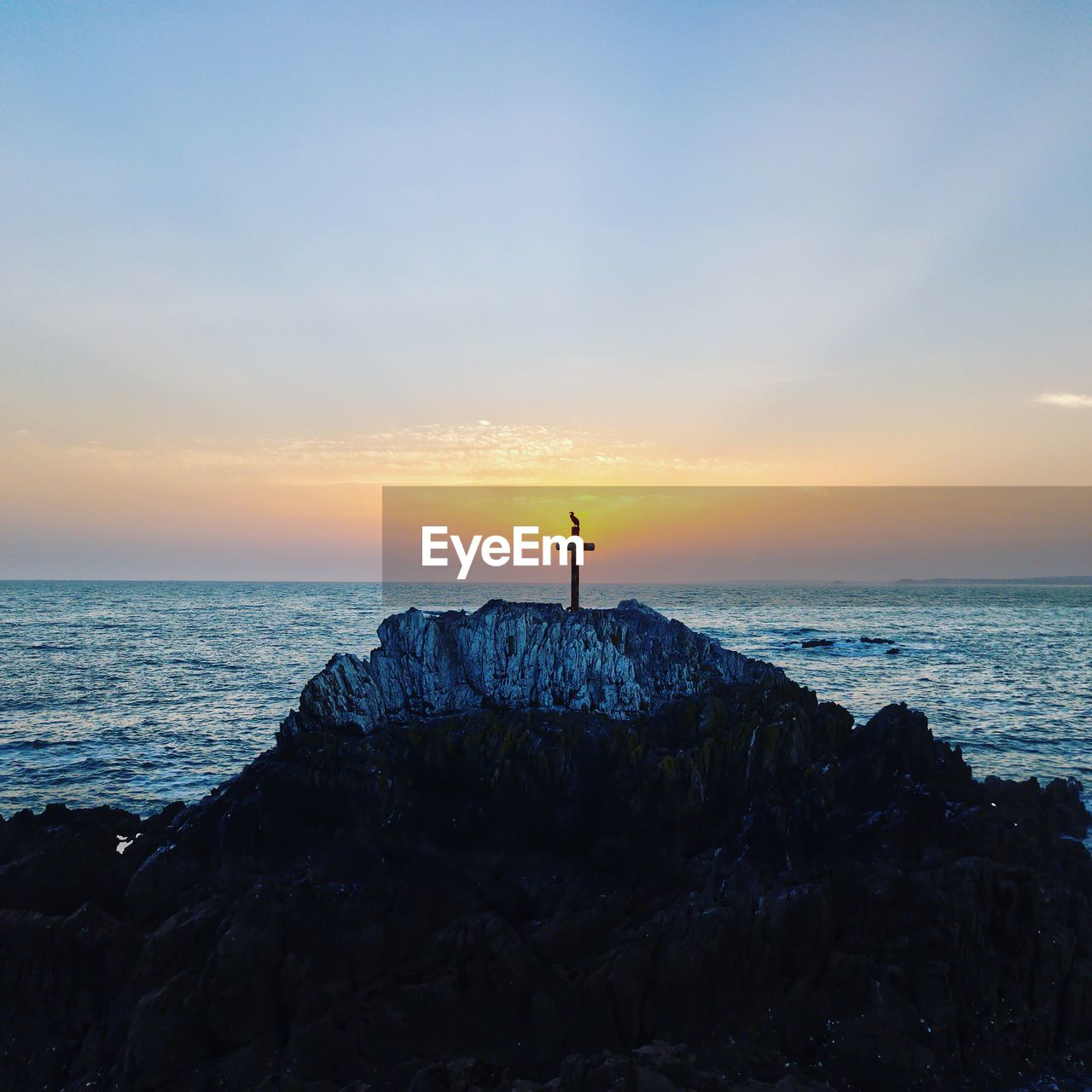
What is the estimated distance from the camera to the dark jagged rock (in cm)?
1339

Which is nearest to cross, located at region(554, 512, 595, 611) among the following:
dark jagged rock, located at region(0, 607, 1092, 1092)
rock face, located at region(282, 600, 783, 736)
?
rock face, located at region(282, 600, 783, 736)

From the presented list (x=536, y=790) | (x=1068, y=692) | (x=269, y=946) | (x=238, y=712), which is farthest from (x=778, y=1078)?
(x=1068, y=692)

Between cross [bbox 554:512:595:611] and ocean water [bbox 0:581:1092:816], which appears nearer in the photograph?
cross [bbox 554:512:595:611]

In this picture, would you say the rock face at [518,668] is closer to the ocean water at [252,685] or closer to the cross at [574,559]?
the cross at [574,559]

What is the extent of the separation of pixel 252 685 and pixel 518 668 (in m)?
34.7

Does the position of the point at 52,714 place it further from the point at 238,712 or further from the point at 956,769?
the point at 956,769

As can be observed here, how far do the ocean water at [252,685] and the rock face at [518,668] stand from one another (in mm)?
10500

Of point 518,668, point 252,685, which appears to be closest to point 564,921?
point 518,668

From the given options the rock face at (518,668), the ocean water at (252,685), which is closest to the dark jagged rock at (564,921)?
the rock face at (518,668)

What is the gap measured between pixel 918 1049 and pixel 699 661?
11248mm

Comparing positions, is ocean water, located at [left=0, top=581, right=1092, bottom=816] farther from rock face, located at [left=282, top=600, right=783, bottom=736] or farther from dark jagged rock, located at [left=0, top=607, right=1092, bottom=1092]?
dark jagged rock, located at [left=0, top=607, right=1092, bottom=1092]

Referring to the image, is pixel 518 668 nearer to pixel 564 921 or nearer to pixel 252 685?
pixel 564 921

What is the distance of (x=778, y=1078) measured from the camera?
12.6 metres

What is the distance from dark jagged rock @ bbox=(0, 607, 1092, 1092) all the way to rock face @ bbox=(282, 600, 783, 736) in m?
1.68
